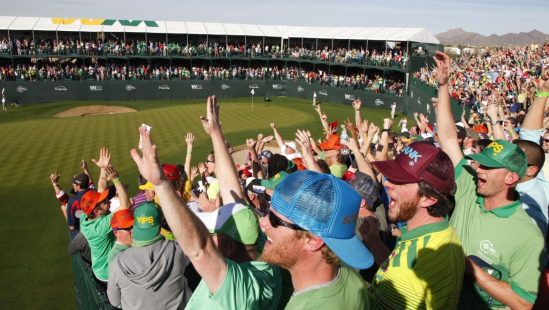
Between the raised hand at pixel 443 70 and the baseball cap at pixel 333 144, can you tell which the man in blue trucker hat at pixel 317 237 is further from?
the baseball cap at pixel 333 144

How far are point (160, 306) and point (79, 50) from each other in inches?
1783

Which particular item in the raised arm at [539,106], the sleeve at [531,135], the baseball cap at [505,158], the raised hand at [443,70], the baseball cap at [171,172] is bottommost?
the baseball cap at [171,172]

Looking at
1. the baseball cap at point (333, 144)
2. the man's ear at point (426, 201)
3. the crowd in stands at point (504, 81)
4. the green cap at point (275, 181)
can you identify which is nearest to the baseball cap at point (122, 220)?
the green cap at point (275, 181)

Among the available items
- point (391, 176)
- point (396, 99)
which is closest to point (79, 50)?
point (396, 99)

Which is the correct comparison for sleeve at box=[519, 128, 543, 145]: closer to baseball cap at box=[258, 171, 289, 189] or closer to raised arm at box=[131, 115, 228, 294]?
baseball cap at box=[258, 171, 289, 189]

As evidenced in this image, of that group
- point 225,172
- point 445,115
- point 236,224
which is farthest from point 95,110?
point 236,224

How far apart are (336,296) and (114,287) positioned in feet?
8.80

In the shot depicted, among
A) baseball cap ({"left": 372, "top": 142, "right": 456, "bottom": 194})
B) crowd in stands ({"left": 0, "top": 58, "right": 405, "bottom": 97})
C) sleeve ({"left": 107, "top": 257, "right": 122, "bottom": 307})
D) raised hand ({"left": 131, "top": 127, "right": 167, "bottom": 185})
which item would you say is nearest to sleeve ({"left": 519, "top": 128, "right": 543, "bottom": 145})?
baseball cap ({"left": 372, "top": 142, "right": 456, "bottom": 194})

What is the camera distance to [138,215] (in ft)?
13.9

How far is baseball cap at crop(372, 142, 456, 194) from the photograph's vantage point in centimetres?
336

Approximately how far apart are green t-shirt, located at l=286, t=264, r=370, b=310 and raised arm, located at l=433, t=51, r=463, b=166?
8.76 feet

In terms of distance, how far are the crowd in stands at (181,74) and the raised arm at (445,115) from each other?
Answer: 3376 centimetres

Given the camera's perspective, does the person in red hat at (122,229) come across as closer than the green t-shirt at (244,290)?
No

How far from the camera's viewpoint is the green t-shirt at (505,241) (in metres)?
3.38
